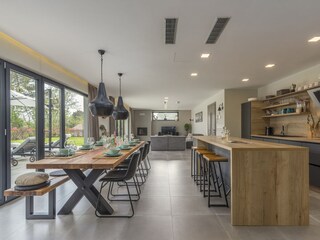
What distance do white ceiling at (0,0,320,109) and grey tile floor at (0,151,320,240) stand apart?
2.61 metres

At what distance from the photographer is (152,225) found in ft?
8.21

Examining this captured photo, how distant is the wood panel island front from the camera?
246 centimetres

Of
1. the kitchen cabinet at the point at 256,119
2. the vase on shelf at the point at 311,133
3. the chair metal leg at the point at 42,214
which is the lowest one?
the chair metal leg at the point at 42,214

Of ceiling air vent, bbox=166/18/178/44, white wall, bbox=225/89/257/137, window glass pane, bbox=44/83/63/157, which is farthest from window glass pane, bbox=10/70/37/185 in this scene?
white wall, bbox=225/89/257/137

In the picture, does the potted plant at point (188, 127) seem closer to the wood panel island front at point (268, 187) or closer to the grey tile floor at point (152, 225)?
the grey tile floor at point (152, 225)

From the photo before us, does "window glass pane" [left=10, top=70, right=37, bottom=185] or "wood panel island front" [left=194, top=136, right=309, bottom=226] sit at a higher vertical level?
"window glass pane" [left=10, top=70, right=37, bottom=185]

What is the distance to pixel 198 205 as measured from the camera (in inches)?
123

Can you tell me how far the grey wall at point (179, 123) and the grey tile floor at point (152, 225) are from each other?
41.2 ft

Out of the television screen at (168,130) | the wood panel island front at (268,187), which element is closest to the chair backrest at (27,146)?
the wood panel island front at (268,187)

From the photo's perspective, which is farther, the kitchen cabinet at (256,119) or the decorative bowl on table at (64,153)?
the kitchen cabinet at (256,119)

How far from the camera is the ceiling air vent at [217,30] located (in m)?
2.55

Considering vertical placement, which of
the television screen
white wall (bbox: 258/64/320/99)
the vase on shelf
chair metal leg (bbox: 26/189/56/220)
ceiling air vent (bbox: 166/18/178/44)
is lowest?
chair metal leg (bbox: 26/189/56/220)

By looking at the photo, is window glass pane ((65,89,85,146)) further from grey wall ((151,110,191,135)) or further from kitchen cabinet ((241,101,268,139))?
grey wall ((151,110,191,135))

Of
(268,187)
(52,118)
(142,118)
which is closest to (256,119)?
(268,187)
